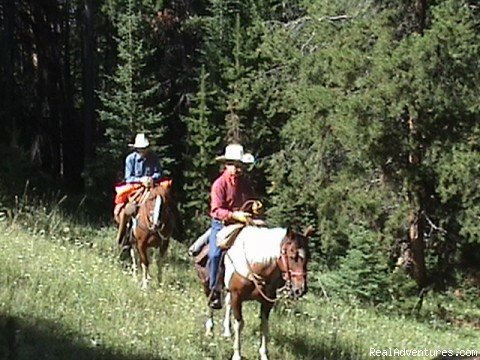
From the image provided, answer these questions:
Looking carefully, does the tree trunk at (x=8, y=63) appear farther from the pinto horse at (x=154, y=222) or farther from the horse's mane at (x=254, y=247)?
the horse's mane at (x=254, y=247)

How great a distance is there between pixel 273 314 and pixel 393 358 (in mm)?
1968

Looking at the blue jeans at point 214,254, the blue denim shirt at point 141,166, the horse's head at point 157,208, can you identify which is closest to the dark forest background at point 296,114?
the blue denim shirt at point 141,166

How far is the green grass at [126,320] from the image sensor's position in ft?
31.1

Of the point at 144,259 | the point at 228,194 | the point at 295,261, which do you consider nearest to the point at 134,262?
the point at 144,259

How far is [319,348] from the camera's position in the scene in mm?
10836

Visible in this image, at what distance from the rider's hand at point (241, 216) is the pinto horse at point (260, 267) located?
0.42 ft

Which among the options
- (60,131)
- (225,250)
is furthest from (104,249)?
(60,131)

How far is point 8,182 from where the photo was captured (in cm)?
2486

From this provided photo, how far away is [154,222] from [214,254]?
348 centimetres

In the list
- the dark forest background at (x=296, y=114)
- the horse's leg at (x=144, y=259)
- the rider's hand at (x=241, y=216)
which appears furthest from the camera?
the dark forest background at (x=296, y=114)

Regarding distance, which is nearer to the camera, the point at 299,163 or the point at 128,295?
the point at 128,295

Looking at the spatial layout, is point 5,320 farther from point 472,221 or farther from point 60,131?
point 60,131

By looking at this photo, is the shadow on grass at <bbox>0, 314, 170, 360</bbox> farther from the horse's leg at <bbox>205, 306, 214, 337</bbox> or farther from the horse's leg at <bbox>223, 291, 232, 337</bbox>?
the horse's leg at <bbox>223, 291, 232, 337</bbox>

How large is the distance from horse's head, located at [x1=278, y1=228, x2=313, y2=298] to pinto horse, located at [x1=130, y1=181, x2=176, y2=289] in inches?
196
